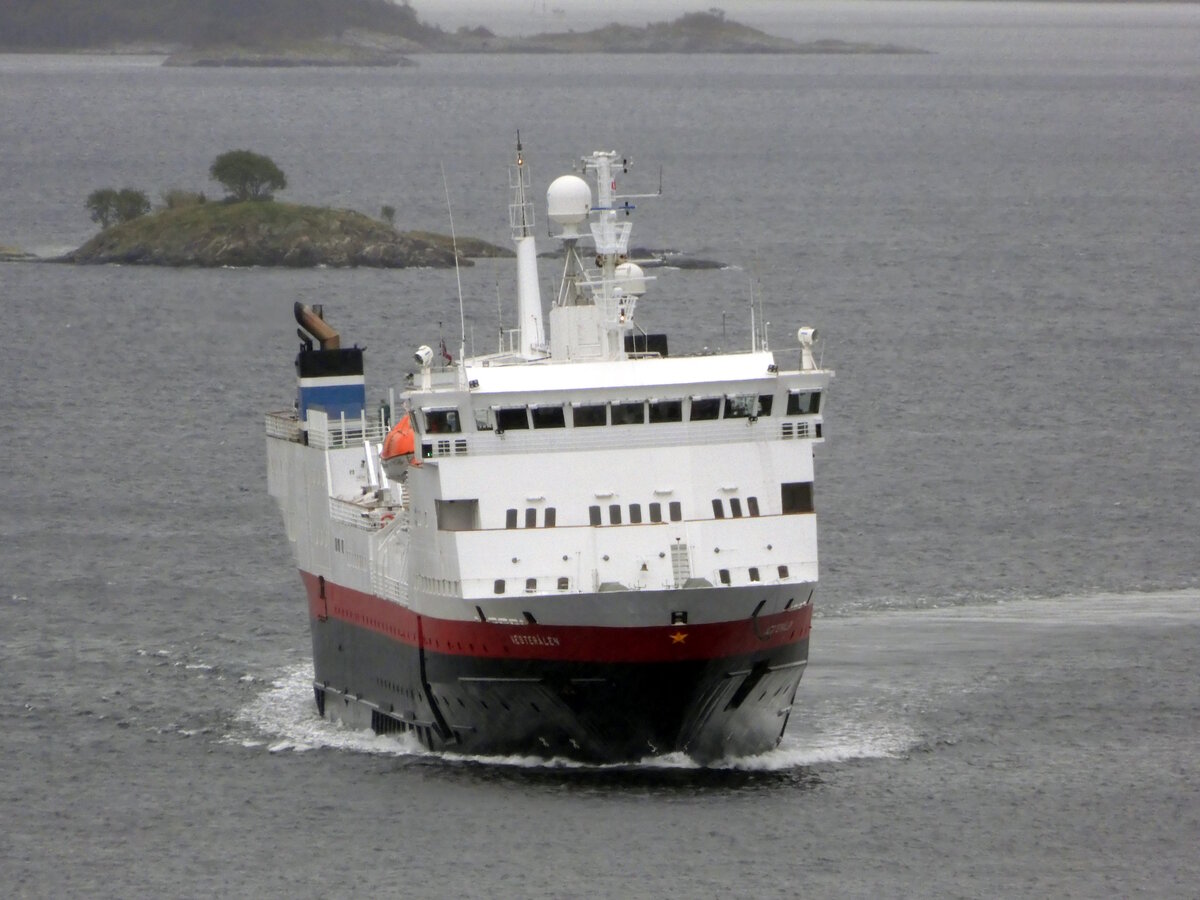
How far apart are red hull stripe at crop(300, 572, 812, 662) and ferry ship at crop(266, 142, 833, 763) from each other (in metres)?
0.04

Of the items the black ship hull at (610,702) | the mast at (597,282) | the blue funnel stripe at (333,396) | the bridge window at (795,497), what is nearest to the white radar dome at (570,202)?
the mast at (597,282)

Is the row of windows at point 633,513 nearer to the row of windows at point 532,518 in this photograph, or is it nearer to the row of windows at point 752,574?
→ the row of windows at point 532,518

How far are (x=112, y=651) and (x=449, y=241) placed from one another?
3647 inches

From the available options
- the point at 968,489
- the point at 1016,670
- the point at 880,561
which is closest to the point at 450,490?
the point at 1016,670

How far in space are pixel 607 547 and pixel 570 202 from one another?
29.0 feet

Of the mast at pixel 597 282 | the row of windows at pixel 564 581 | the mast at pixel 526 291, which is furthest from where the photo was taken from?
the mast at pixel 526 291

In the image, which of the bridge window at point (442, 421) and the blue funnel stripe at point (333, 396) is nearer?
the bridge window at point (442, 421)

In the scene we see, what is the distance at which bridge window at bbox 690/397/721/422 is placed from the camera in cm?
4684

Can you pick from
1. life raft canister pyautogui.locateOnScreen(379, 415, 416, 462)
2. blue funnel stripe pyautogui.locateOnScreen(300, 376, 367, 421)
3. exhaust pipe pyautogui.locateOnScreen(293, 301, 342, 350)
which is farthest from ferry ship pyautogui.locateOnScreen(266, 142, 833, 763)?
exhaust pipe pyautogui.locateOnScreen(293, 301, 342, 350)

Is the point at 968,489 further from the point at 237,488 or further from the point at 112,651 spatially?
the point at 112,651

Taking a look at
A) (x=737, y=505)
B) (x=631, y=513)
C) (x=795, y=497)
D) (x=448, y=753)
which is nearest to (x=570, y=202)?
(x=631, y=513)

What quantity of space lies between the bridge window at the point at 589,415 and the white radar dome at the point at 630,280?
3.89 metres

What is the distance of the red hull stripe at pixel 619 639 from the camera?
1752 inches

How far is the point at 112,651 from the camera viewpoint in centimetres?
5878
